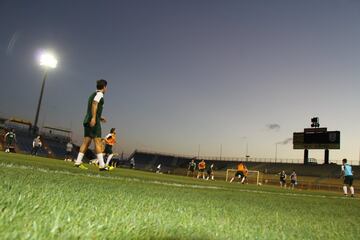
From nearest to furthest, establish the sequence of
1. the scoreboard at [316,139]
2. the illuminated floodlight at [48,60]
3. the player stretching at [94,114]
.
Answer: the player stretching at [94,114] → the illuminated floodlight at [48,60] → the scoreboard at [316,139]

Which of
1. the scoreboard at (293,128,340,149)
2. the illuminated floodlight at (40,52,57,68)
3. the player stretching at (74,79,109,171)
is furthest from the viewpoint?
the scoreboard at (293,128,340,149)

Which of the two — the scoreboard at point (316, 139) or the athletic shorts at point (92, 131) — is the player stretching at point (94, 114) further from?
the scoreboard at point (316, 139)

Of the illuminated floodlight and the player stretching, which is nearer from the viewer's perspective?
the player stretching

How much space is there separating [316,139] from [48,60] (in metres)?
39.6

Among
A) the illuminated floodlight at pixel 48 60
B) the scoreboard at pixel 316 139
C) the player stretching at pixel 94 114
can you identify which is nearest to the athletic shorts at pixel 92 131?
the player stretching at pixel 94 114

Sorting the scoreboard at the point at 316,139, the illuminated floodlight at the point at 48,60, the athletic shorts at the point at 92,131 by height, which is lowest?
the athletic shorts at the point at 92,131

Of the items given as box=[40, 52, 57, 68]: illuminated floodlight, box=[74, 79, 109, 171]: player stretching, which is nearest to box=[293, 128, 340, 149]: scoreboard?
box=[40, 52, 57, 68]: illuminated floodlight

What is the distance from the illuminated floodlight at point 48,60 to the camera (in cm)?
4857

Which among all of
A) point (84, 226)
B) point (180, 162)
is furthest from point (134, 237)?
point (180, 162)

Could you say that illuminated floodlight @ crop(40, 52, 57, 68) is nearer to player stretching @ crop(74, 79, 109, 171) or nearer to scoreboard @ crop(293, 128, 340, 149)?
scoreboard @ crop(293, 128, 340, 149)

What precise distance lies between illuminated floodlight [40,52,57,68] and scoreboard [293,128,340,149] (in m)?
37.5

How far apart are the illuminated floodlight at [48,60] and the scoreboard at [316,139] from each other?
123 ft

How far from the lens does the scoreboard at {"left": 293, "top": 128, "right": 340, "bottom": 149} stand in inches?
2221

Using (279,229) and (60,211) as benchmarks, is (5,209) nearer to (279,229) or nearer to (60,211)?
(60,211)
